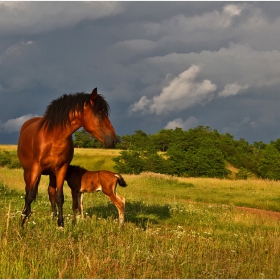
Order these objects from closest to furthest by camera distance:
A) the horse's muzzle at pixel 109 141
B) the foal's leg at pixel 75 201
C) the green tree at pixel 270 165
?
the horse's muzzle at pixel 109 141, the foal's leg at pixel 75 201, the green tree at pixel 270 165

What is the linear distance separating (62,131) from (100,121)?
88 cm

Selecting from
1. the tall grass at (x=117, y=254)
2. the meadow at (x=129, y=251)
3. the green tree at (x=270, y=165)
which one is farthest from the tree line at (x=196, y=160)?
the tall grass at (x=117, y=254)

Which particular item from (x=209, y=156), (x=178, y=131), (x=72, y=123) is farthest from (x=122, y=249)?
(x=178, y=131)

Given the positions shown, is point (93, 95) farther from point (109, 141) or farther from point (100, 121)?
point (109, 141)

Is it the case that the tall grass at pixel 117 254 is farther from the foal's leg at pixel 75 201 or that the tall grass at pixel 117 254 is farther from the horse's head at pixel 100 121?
the horse's head at pixel 100 121

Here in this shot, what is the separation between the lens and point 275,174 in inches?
2339

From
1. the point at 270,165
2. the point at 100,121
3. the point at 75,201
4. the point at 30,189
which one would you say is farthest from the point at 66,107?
the point at 270,165

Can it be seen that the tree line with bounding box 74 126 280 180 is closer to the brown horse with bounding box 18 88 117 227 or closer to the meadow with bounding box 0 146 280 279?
the meadow with bounding box 0 146 280 279

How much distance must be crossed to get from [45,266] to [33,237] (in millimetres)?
A: 1424

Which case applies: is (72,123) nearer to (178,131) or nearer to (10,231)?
(10,231)

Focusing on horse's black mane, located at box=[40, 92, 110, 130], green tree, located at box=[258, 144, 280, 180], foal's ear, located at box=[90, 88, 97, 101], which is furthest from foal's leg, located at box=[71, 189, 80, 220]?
green tree, located at box=[258, 144, 280, 180]

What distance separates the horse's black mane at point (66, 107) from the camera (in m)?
7.99

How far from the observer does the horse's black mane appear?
7.99 m

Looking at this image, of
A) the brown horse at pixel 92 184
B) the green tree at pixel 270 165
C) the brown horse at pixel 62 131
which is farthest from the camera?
the green tree at pixel 270 165
